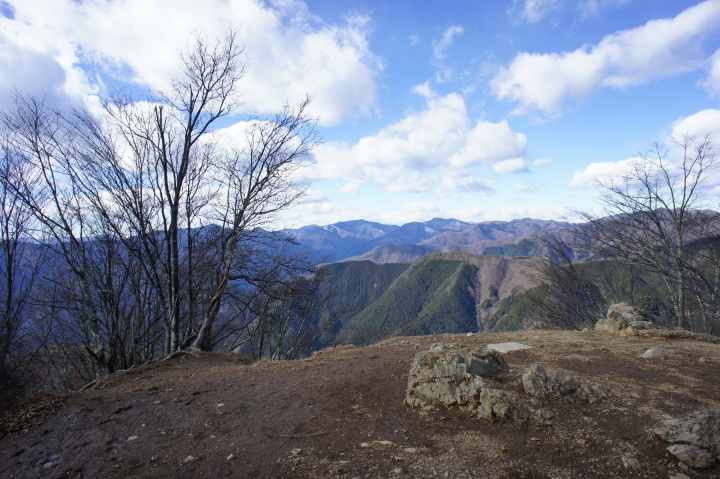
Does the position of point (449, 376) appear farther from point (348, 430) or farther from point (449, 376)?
point (348, 430)

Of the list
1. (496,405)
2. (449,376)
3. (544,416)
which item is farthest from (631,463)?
(449,376)

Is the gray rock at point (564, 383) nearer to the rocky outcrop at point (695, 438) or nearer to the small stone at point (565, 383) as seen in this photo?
the small stone at point (565, 383)

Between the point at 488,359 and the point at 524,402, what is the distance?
1.16m

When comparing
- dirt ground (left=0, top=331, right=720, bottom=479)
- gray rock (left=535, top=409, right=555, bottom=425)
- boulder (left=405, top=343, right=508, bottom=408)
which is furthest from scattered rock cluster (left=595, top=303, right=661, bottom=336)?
gray rock (left=535, top=409, right=555, bottom=425)

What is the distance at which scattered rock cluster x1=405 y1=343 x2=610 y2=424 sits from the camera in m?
4.04

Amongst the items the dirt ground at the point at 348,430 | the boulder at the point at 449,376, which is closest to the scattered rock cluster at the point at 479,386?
the boulder at the point at 449,376

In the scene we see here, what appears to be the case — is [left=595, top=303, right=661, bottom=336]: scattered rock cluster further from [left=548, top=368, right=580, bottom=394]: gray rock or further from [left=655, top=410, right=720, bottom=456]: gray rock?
[left=655, top=410, right=720, bottom=456]: gray rock

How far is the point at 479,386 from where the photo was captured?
431cm

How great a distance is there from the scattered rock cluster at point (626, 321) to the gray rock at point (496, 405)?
6.64 metres

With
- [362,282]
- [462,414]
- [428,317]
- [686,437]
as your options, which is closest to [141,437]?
[462,414]

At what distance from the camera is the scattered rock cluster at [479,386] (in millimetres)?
4035

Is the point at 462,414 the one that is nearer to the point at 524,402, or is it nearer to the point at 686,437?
the point at 524,402

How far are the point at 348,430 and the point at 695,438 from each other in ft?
10.9

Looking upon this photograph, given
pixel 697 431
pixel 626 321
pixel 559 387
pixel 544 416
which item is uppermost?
pixel 697 431
